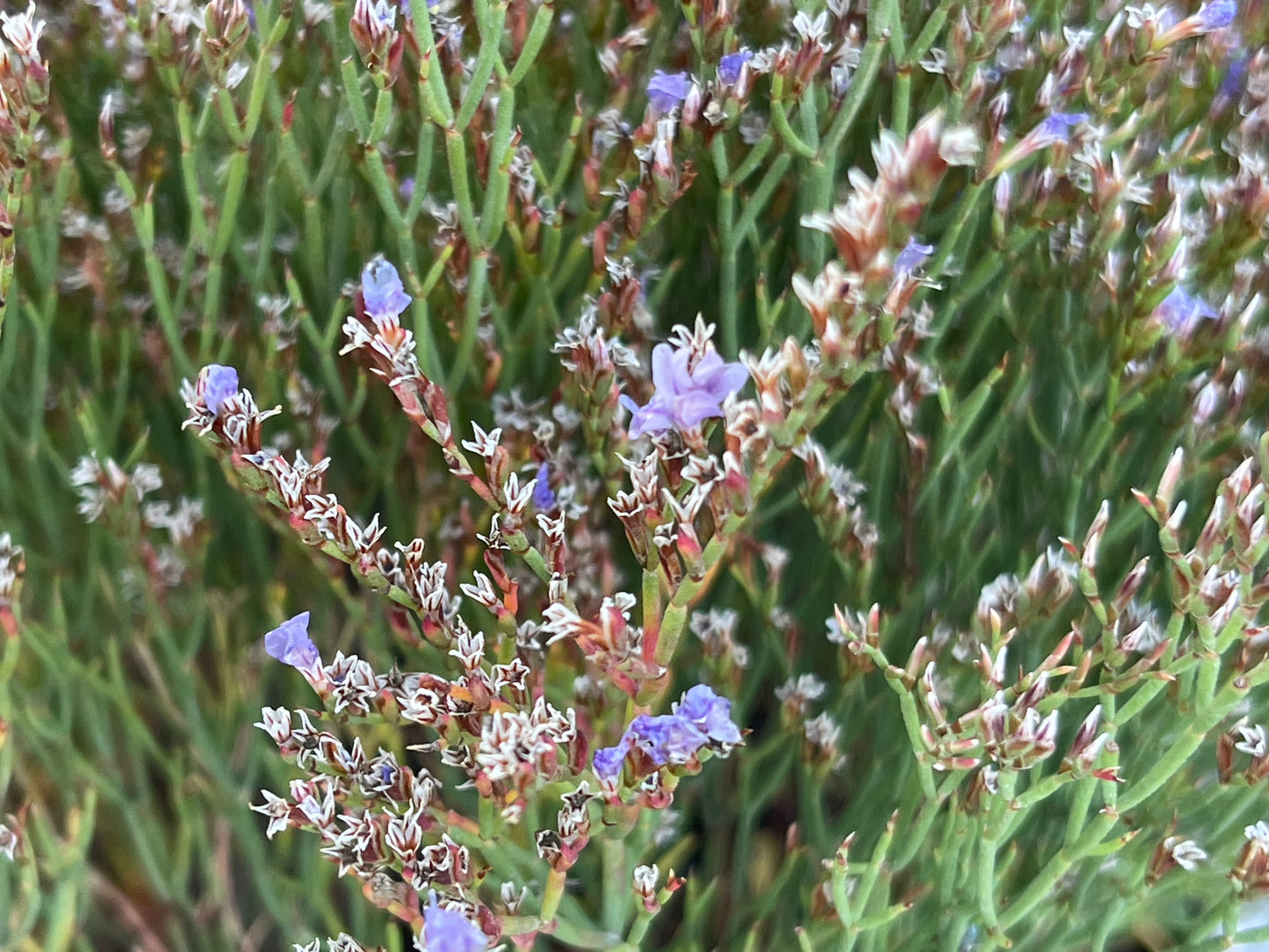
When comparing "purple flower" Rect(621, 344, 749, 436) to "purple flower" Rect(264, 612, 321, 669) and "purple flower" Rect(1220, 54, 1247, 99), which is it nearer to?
"purple flower" Rect(264, 612, 321, 669)

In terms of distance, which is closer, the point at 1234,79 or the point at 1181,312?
the point at 1181,312

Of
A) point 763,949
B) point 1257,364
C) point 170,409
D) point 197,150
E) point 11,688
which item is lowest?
point 763,949

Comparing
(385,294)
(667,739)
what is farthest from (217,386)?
(667,739)

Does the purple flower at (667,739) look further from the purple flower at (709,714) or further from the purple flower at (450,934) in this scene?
the purple flower at (450,934)

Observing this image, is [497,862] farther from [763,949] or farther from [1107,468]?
[1107,468]

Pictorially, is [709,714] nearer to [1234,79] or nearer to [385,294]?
[385,294]

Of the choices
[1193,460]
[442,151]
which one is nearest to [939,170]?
[1193,460]

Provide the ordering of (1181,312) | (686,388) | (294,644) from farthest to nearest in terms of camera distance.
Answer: (1181,312) < (294,644) < (686,388)
